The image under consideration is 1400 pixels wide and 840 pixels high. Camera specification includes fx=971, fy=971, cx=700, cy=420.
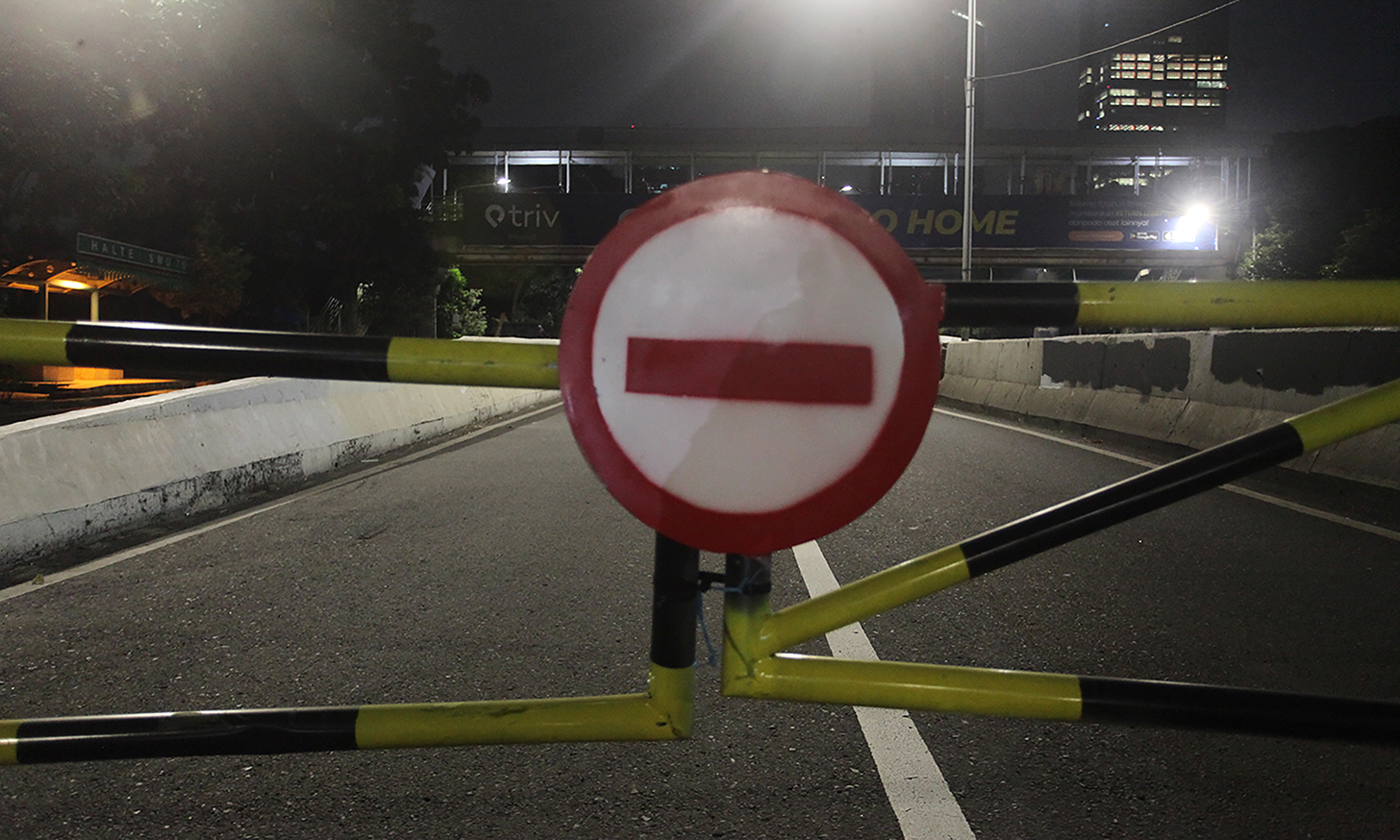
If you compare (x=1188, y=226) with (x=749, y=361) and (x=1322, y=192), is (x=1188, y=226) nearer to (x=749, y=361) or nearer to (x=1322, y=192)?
Answer: (x=749, y=361)

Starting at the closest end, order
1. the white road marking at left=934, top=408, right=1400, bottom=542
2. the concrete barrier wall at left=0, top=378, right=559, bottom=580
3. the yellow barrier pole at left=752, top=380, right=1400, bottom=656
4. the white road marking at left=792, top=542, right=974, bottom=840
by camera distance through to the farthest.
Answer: the yellow barrier pole at left=752, top=380, right=1400, bottom=656 → the white road marking at left=792, top=542, right=974, bottom=840 → the concrete barrier wall at left=0, top=378, right=559, bottom=580 → the white road marking at left=934, top=408, right=1400, bottom=542

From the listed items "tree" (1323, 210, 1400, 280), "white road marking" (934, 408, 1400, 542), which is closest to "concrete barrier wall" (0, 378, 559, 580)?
"white road marking" (934, 408, 1400, 542)

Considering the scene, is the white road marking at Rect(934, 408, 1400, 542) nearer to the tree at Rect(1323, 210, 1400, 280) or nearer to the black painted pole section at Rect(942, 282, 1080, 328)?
the black painted pole section at Rect(942, 282, 1080, 328)

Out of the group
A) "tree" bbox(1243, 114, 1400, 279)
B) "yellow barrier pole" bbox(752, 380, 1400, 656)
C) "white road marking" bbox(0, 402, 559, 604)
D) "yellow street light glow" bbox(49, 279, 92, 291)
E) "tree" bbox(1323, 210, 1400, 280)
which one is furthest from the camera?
"tree" bbox(1243, 114, 1400, 279)

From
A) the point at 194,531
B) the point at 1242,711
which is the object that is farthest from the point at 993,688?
the point at 194,531

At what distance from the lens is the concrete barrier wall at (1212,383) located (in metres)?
6.96

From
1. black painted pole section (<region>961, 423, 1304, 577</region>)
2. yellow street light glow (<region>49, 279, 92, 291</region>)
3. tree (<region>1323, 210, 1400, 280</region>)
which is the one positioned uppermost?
tree (<region>1323, 210, 1400, 280</region>)

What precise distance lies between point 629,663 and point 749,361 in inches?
108

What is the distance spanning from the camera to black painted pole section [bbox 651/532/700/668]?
1.46 metres

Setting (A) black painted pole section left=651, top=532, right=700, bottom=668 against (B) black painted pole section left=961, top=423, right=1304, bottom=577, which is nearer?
(A) black painted pole section left=651, top=532, right=700, bottom=668

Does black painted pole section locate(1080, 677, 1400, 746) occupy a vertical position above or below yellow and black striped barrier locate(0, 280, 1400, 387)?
below

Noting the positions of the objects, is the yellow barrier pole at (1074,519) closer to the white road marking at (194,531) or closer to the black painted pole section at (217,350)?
the black painted pole section at (217,350)

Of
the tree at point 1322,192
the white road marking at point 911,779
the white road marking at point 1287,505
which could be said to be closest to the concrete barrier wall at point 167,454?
the white road marking at point 911,779

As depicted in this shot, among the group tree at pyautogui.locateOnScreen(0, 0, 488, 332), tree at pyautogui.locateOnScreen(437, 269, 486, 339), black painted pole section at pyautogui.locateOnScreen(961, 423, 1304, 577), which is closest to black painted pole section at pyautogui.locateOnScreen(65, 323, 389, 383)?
black painted pole section at pyautogui.locateOnScreen(961, 423, 1304, 577)
